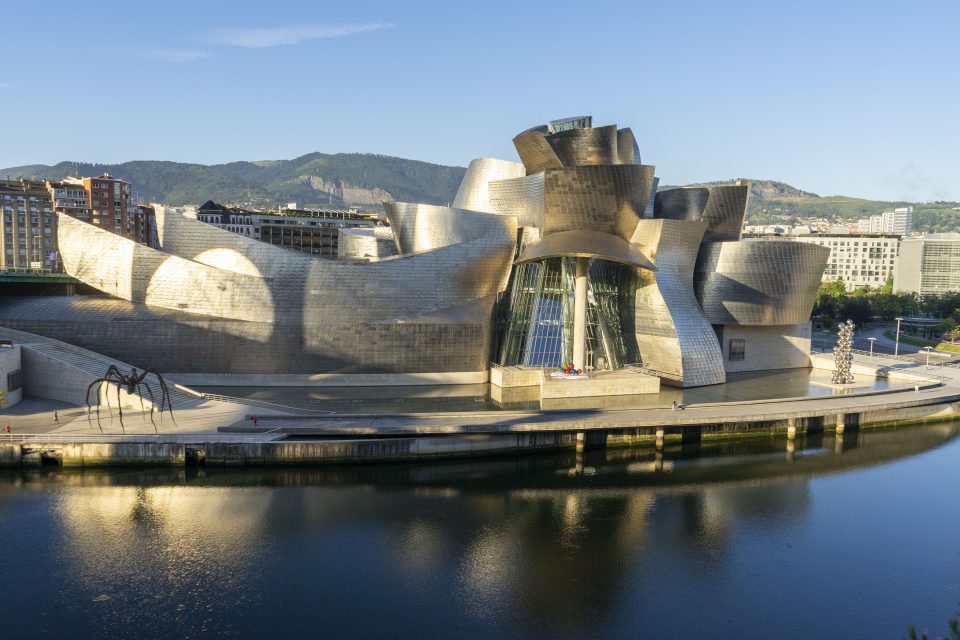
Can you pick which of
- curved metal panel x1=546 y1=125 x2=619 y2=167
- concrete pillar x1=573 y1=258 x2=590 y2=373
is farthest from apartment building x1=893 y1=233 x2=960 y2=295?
concrete pillar x1=573 y1=258 x2=590 y2=373

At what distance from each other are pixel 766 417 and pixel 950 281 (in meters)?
80.6

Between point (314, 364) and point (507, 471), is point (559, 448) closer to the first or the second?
point (507, 471)

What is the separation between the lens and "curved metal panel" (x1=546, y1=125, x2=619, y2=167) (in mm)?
34906

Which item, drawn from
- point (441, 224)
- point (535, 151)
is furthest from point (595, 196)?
point (441, 224)

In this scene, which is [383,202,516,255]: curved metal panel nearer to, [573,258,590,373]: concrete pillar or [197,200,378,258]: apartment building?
[573,258,590,373]: concrete pillar

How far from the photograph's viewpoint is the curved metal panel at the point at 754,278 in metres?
37.6

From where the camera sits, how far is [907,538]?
1912 centimetres

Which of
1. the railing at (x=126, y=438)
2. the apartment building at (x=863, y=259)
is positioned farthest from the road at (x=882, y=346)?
the apartment building at (x=863, y=259)

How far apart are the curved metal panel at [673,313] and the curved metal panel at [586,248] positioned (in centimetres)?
141

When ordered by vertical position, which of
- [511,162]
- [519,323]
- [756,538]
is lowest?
[756,538]

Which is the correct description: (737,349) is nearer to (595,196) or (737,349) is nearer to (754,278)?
(754,278)

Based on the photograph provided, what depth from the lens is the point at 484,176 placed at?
129 feet

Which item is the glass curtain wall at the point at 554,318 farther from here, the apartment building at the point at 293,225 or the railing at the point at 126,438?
the apartment building at the point at 293,225

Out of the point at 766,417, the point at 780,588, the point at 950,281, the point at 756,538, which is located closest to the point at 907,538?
the point at 756,538
